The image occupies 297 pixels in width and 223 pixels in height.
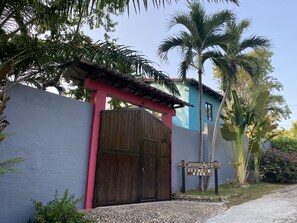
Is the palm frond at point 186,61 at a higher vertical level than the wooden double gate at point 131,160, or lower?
higher

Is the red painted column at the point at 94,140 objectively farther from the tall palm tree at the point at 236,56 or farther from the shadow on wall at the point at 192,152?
the tall palm tree at the point at 236,56

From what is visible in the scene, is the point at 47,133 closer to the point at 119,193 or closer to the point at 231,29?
the point at 119,193

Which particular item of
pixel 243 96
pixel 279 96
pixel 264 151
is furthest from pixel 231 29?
pixel 279 96

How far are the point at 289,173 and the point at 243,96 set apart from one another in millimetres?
9317

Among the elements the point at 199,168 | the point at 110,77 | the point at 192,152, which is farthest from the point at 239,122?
the point at 110,77

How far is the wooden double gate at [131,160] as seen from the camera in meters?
7.67

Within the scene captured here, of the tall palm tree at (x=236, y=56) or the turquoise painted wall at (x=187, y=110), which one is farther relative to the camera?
the turquoise painted wall at (x=187, y=110)

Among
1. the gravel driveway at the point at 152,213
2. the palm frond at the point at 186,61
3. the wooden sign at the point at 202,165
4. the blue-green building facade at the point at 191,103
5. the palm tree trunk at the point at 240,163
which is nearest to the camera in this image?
the gravel driveway at the point at 152,213

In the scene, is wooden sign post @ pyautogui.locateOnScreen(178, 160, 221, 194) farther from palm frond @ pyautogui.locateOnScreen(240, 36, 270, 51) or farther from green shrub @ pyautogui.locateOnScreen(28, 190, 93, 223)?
green shrub @ pyautogui.locateOnScreen(28, 190, 93, 223)

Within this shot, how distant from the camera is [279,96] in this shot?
79.9ft

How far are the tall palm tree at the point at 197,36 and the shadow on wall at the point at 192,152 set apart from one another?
101 centimetres

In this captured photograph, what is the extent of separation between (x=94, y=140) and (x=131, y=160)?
1.50 m

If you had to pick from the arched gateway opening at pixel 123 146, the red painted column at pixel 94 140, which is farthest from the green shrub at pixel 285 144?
the red painted column at pixel 94 140

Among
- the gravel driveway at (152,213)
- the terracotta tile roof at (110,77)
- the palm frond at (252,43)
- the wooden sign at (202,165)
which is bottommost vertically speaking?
the gravel driveway at (152,213)
